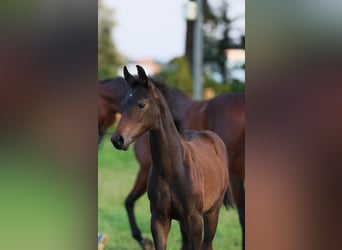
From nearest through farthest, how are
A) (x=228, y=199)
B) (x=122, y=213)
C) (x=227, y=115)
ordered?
(x=228, y=199) → (x=227, y=115) → (x=122, y=213)

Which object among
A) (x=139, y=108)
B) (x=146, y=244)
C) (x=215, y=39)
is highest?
(x=139, y=108)

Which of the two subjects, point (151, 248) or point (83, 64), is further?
point (151, 248)

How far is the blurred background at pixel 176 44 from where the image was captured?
718 cm

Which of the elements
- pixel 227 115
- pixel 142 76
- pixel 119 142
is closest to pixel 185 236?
pixel 119 142

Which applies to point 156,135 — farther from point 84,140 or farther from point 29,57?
point 29,57

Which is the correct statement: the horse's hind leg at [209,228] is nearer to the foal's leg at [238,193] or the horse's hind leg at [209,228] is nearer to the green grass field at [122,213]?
the green grass field at [122,213]

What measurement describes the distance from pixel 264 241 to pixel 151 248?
151cm

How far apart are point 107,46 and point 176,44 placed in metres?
0.93

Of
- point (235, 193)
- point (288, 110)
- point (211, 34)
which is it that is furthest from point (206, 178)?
point (211, 34)

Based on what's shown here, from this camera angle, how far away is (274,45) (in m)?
2.04

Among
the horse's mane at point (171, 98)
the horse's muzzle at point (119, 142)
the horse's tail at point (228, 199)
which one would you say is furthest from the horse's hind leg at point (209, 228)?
the horse's muzzle at point (119, 142)

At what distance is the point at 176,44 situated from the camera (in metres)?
8.11

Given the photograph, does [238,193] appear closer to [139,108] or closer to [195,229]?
[195,229]

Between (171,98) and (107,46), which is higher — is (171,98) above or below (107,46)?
above
